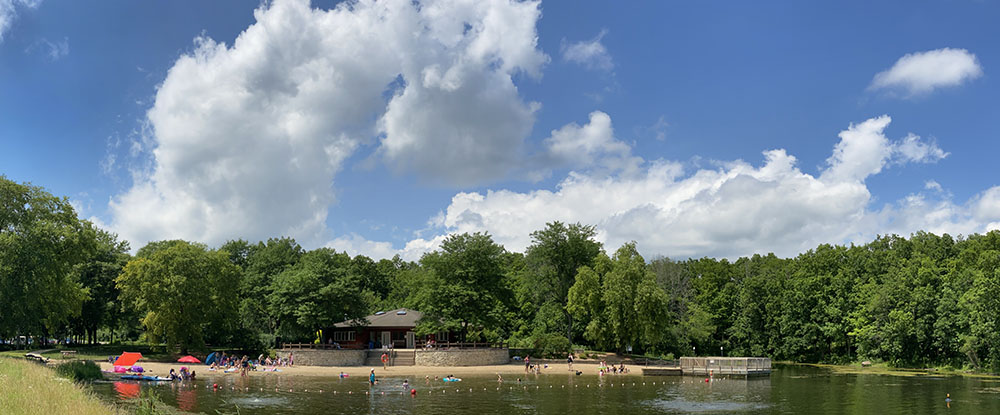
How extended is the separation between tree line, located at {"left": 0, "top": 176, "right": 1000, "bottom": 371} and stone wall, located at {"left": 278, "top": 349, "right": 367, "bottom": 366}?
2878mm

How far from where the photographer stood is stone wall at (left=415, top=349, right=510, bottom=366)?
224 feet

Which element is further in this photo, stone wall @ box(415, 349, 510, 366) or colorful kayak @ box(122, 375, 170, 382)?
stone wall @ box(415, 349, 510, 366)

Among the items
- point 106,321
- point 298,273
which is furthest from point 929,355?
Answer: point 106,321

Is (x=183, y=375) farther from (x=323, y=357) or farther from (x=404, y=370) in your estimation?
(x=404, y=370)

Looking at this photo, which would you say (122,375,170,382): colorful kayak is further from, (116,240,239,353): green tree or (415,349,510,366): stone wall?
(415,349,510,366): stone wall

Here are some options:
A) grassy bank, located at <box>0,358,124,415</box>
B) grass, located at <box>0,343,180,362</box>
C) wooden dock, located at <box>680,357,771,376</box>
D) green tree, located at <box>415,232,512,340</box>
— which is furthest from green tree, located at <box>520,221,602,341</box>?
grassy bank, located at <box>0,358,124,415</box>

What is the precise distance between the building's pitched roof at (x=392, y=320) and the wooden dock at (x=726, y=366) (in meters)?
31.2

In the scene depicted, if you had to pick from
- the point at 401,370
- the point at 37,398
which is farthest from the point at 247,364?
the point at 37,398

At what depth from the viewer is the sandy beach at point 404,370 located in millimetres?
60094

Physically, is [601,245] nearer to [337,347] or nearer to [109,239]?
[337,347]

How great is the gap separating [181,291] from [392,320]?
2401 cm

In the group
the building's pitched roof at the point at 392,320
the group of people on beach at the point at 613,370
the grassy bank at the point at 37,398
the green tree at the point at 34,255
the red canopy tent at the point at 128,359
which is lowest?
the group of people on beach at the point at 613,370

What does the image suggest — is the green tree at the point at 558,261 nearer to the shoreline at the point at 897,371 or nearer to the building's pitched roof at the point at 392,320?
the building's pitched roof at the point at 392,320

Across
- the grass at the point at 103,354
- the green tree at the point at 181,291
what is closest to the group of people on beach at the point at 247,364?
the green tree at the point at 181,291
